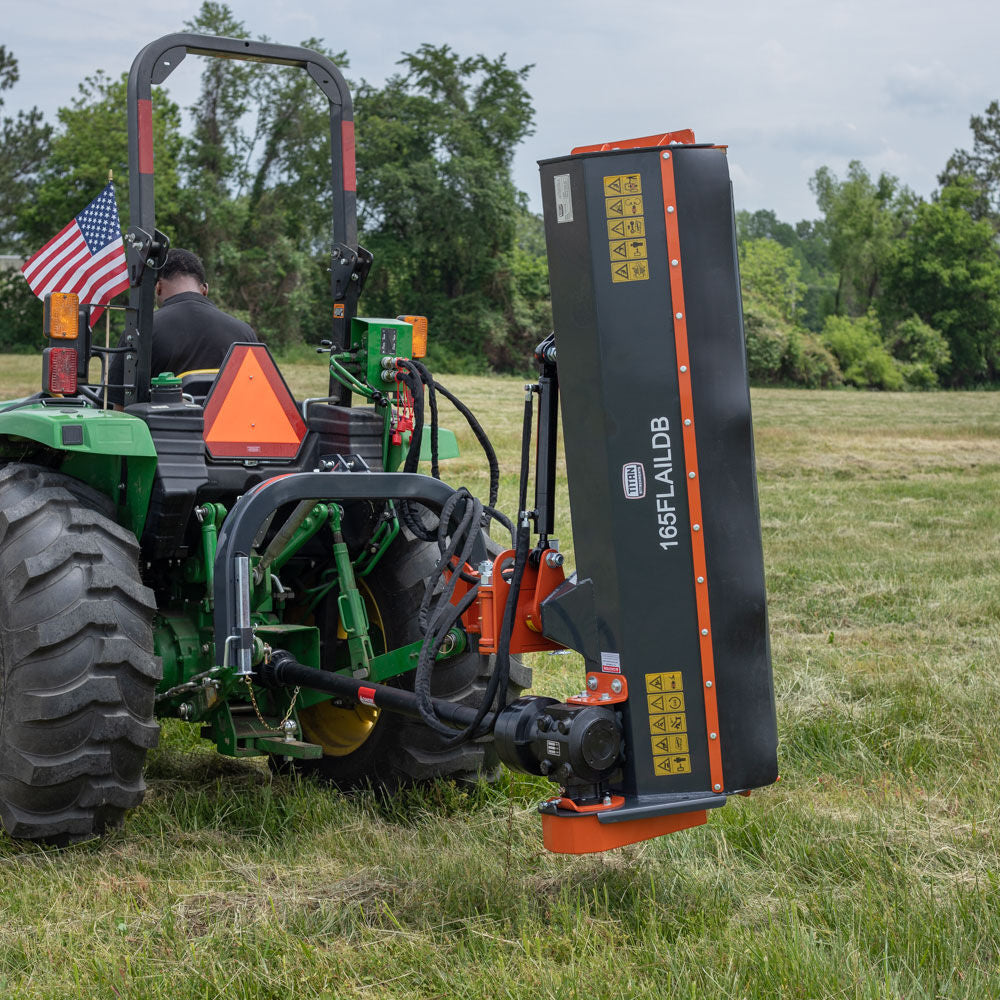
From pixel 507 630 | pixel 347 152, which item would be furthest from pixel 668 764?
pixel 347 152

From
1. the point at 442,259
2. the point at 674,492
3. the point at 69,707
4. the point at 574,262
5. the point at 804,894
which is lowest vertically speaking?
the point at 804,894

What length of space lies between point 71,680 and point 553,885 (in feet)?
4.80

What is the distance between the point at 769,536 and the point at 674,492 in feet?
25.5

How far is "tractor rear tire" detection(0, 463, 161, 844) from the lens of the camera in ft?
11.8

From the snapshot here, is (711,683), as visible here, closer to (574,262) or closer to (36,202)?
(574,262)

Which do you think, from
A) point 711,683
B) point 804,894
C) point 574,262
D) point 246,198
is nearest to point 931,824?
point 804,894

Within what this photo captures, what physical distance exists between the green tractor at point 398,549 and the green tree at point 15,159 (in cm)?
4124

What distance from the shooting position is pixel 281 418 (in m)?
4.43

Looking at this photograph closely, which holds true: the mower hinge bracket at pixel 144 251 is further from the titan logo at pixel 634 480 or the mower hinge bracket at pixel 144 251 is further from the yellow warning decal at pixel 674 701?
the yellow warning decal at pixel 674 701

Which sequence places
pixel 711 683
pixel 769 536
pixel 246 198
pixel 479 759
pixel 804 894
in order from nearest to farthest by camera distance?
pixel 711 683 < pixel 804 894 < pixel 479 759 < pixel 769 536 < pixel 246 198

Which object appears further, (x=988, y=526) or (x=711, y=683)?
(x=988, y=526)

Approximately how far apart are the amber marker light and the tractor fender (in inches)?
9.8

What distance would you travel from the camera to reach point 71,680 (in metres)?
3.61

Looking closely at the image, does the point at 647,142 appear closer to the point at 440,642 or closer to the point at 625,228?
the point at 625,228
